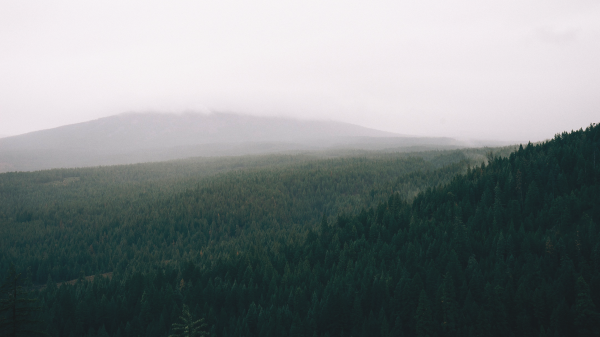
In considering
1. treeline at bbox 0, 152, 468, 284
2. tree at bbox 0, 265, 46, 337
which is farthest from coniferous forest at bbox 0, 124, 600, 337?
treeline at bbox 0, 152, 468, 284

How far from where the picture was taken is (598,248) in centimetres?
6328

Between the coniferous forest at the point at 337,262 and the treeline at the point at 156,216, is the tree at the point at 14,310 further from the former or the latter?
the treeline at the point at 156,216

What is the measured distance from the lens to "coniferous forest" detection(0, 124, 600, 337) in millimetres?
57094

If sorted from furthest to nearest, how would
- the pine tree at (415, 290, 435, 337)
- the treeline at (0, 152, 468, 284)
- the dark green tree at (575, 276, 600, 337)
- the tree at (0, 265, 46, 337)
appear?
the treeline at (0, 152, 468, 284) < the pine tree at (415, 290, 435, 337) < the dark green tree at (575, 276, 600, 337) < the tree at (0, 265, 46, 337)

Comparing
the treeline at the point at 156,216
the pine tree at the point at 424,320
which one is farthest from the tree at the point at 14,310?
the treeline at the point at 156,216

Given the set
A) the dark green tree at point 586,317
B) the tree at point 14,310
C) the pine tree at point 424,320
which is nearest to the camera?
the tree at point 14,310

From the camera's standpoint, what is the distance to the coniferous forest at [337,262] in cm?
5709

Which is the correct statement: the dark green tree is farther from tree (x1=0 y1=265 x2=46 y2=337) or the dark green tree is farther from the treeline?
the treeline

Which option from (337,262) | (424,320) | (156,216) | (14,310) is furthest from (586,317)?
(156,216)

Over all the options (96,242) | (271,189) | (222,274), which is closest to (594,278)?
(222,274)

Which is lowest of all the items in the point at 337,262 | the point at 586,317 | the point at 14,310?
the point at 337,262

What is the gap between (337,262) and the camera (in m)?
94.8

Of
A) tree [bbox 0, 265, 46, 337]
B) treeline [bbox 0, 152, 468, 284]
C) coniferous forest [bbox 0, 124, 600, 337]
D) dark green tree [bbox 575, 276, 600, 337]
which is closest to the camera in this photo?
tree [bbox 0, 265, 46, 337]

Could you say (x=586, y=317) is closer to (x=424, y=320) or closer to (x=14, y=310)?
(x=424, y=320)
